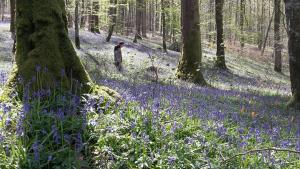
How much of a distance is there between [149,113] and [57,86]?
1.61 metres

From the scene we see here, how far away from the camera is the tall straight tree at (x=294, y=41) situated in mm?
12352

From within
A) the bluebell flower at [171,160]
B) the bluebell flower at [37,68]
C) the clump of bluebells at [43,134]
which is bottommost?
the bluebell flower at [171,160]

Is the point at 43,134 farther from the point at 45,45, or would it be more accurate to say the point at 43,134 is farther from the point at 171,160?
the point at 45,45

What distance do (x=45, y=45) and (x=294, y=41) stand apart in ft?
29.1

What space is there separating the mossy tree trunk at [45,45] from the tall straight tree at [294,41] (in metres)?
8.23

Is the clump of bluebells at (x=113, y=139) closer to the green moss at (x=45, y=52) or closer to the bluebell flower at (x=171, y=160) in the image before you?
the bluebell flower at (x=171, y=160)

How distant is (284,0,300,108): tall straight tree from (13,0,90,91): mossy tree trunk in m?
8.23

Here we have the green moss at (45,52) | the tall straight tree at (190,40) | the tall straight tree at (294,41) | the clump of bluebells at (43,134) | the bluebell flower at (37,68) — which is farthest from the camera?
the tall straight tree at (190,40)

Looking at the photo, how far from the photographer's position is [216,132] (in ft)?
20.3

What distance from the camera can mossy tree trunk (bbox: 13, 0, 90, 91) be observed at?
6.27 metres

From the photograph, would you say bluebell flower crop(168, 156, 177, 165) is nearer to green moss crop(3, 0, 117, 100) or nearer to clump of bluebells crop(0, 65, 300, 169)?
clump of bluebells crop(0, 65, 300, 169)

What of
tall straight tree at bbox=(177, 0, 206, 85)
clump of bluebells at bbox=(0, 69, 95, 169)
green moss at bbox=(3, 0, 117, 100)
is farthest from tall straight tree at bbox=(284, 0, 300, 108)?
clump of bluebells at bbox=(0, 69, 95, 169)

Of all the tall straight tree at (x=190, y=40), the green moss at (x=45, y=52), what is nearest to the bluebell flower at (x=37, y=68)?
the green moss at (x=45, y=52)

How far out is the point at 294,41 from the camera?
12.5 m
